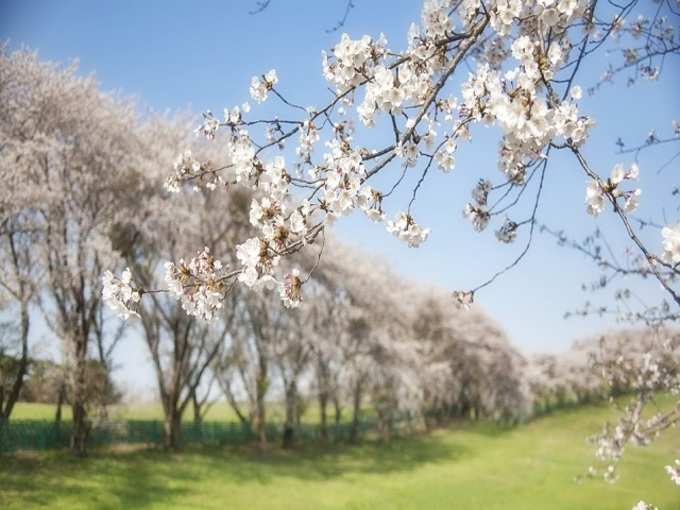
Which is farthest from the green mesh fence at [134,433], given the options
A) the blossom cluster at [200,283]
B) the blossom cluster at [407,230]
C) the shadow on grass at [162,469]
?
the blossom cluster at [407,230]

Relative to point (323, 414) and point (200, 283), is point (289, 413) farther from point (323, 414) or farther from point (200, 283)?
point (200, 283)

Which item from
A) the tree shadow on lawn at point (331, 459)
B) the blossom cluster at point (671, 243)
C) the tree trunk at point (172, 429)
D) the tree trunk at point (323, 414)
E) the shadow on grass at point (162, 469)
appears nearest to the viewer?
the blossom cluster at point (671, 243)

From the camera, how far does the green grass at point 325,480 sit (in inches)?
490

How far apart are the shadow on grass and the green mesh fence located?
17.3 inches

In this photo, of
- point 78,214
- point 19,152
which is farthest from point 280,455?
point 19,152

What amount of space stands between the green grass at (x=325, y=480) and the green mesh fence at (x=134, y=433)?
498 mm

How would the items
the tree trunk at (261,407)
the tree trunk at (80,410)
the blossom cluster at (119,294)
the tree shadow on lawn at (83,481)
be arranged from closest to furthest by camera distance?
the blossom cluster at (119,294)
the tree shadow on lawn at (83,481)
the tree trunk at (80,410)
the tree trunk at (261,407)

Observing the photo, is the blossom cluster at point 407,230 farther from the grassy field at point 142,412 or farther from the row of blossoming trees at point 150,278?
the grassy field at point 142,412

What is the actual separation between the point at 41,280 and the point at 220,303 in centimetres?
1371

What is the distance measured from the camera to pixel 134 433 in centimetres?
1858

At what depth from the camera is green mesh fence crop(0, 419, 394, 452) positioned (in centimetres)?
1442

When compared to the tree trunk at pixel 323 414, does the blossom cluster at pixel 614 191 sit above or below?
above

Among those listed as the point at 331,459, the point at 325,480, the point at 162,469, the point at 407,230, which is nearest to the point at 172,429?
the point at 162,469

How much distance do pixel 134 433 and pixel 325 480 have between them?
6.81 m
